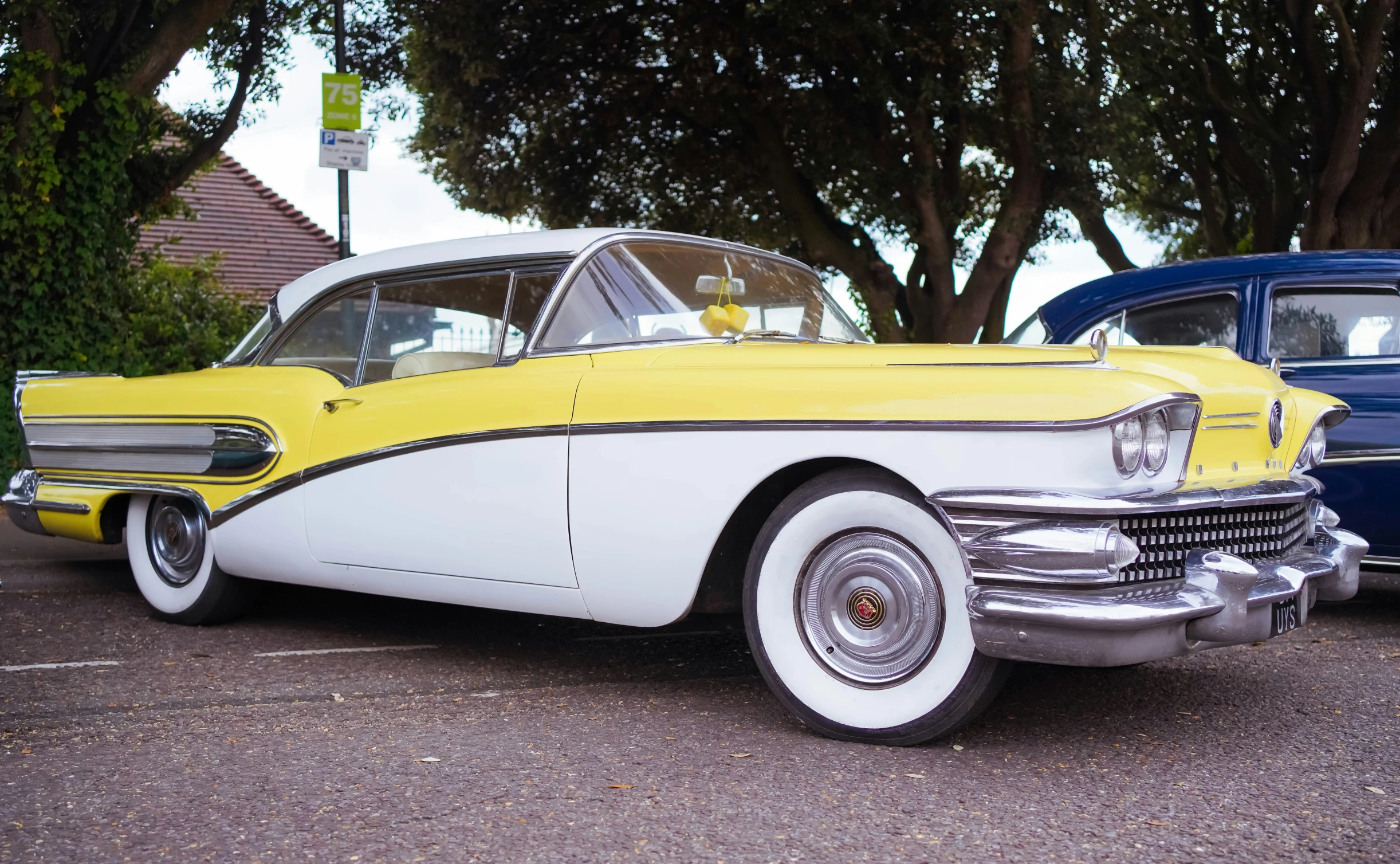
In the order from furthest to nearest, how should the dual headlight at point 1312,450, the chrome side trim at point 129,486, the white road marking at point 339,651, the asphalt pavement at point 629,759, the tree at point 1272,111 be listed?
the tree at point 1272,111 < the chrome side trim at point 129,486 < the white road marking at point 339,651 < the dual headlight at point 1312,450 < the asphalt pavement at point 629,759

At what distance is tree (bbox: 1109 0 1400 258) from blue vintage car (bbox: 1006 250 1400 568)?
25.1 ft

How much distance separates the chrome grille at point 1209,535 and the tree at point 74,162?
8802mm

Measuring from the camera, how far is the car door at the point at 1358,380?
216 inches

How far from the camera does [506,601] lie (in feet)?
Answer: 14.4

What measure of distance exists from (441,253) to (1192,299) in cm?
337

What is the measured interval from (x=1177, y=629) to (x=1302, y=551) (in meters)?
0.92

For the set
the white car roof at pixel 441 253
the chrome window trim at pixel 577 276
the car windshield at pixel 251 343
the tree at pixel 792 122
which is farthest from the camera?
the tree at pixel 792 122

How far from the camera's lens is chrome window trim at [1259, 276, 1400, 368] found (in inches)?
218

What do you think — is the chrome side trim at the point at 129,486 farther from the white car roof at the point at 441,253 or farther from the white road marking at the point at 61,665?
the white car roof at the point at 441,253

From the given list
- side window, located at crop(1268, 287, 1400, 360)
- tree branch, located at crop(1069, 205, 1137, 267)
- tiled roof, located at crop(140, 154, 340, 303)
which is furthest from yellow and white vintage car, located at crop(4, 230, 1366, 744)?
tiled roof, located at crop(140, 154, 340, 303)

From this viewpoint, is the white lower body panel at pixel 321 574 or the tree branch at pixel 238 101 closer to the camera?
the white lower body panel at pixel 321 574

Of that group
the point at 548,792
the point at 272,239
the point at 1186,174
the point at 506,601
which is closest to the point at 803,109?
the point at 1186,174

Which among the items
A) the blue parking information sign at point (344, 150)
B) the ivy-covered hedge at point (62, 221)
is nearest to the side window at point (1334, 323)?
the blue parking information sign at point (344, 150)

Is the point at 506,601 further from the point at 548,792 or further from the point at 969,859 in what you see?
the point at 969,859
